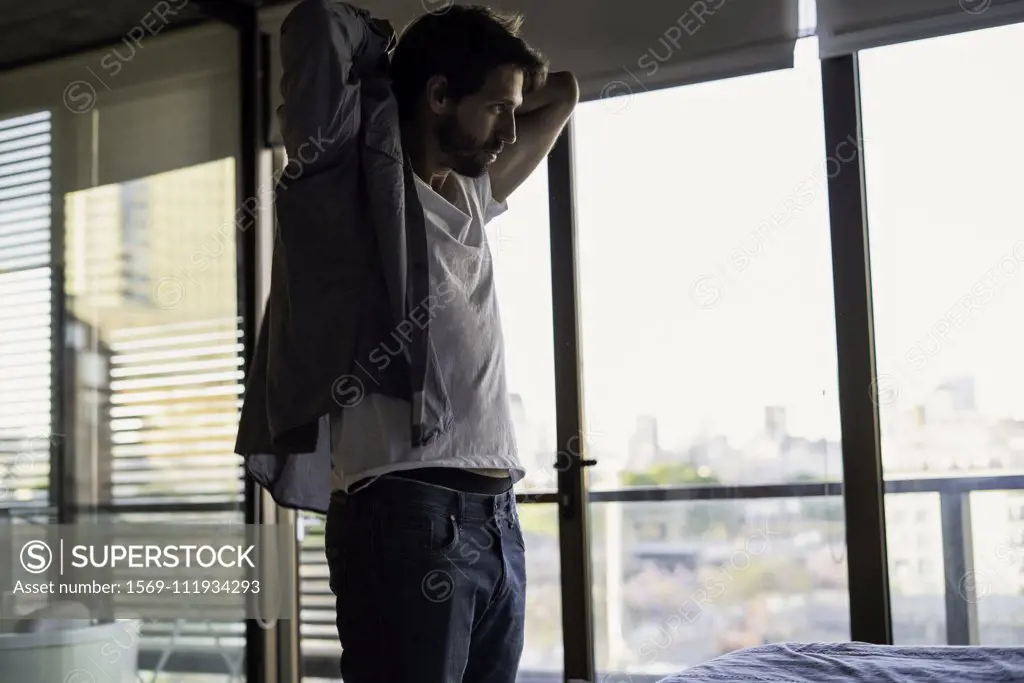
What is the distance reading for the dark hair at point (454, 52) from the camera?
149 cm

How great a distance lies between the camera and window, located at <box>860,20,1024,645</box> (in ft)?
9.56

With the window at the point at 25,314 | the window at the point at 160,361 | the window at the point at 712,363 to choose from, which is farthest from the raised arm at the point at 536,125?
the window at the point at 160,361

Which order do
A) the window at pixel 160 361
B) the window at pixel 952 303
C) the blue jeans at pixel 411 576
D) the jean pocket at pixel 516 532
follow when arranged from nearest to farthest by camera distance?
the blue jeans at pixel 411 576 → the jean pocket at pixel 516 532 → the window at pixel 952 303 → the window at pixel 160 361

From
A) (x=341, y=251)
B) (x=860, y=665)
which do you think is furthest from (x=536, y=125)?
(x=860, y=665)

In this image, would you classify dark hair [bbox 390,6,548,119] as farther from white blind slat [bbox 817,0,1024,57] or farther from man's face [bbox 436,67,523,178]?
white blind slat [bbox 817,0,1024,57]

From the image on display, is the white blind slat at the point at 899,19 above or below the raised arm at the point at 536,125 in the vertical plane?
above

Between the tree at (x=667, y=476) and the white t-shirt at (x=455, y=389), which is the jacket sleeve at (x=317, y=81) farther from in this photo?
the tree at (x=667, y=476)

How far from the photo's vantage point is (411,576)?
4.29 feet

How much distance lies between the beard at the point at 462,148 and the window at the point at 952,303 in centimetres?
186

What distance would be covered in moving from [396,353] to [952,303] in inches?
82.7

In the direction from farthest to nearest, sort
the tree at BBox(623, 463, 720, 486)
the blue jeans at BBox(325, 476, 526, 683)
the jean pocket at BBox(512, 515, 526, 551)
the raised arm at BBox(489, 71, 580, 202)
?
the tree at BBox(623, 463, 720, 486) < the raised arm at BBox(489, 71, 580, 202) < the jean pocket at BBox(512, 515, 526, 551) < the blue jeans at BBox(325, 476, 526, 683)

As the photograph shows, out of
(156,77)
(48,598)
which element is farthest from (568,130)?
(48,598)

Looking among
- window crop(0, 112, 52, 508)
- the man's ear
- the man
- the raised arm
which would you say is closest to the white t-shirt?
the man

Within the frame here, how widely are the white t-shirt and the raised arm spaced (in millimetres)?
203
